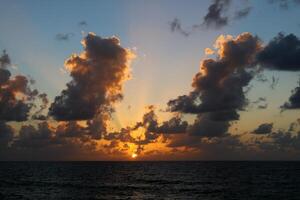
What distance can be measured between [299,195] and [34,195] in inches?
2061

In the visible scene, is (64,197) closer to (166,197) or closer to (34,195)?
(34,195)

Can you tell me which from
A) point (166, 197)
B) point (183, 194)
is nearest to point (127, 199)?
point (166, 197)

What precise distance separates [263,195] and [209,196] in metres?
10.9

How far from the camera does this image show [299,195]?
79.2 meters

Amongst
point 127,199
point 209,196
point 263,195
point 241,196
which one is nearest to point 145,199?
point 127,199

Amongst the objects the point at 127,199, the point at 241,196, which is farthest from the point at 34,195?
the point at 241,196

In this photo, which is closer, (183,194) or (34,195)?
(34,195)

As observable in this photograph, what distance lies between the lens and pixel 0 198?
70312 millimetres

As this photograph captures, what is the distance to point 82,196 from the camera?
76250mm

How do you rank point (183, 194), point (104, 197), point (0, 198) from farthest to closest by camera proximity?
point (183, 194) → point (104, 197) → point (0, 198)

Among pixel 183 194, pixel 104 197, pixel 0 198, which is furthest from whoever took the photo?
pixel 183 194

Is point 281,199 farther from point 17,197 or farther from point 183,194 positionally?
point 17,197

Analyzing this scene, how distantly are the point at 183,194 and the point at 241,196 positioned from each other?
1218 centimetres

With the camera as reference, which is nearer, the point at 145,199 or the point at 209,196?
the point at 145,199
